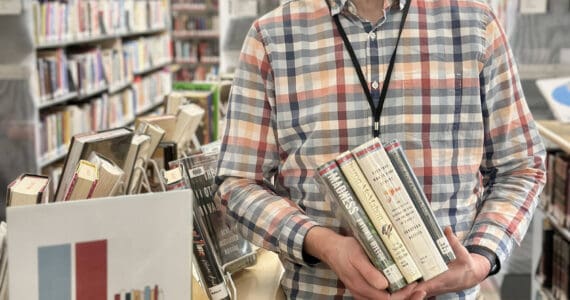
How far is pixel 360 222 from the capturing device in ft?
3.71

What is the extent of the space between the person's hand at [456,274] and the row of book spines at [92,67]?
404 centimetres

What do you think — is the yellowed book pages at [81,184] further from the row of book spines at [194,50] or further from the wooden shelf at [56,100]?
the row of book spines at [194,50]

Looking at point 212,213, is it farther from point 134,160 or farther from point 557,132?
point 557,132

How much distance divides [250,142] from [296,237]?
0.21m

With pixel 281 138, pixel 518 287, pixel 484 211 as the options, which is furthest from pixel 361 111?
pixel 518 287

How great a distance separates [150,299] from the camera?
102cm

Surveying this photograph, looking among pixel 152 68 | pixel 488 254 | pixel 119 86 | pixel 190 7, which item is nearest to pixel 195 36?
pixel 190 7

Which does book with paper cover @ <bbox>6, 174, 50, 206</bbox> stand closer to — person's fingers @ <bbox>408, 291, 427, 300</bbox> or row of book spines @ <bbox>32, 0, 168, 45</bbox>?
person's fingers @ <bbox>408, 291, 427, 300</bbox>

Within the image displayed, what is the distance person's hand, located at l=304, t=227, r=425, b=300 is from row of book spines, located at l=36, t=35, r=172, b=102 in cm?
391

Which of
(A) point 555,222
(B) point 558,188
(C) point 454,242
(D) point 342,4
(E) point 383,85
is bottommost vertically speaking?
(A) point 555,222

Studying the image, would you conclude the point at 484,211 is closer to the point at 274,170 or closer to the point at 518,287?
the point at 274,170

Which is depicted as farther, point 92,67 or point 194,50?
point 194,50

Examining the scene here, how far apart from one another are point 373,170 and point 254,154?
0.33 metres

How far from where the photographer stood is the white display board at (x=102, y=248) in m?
0.96
